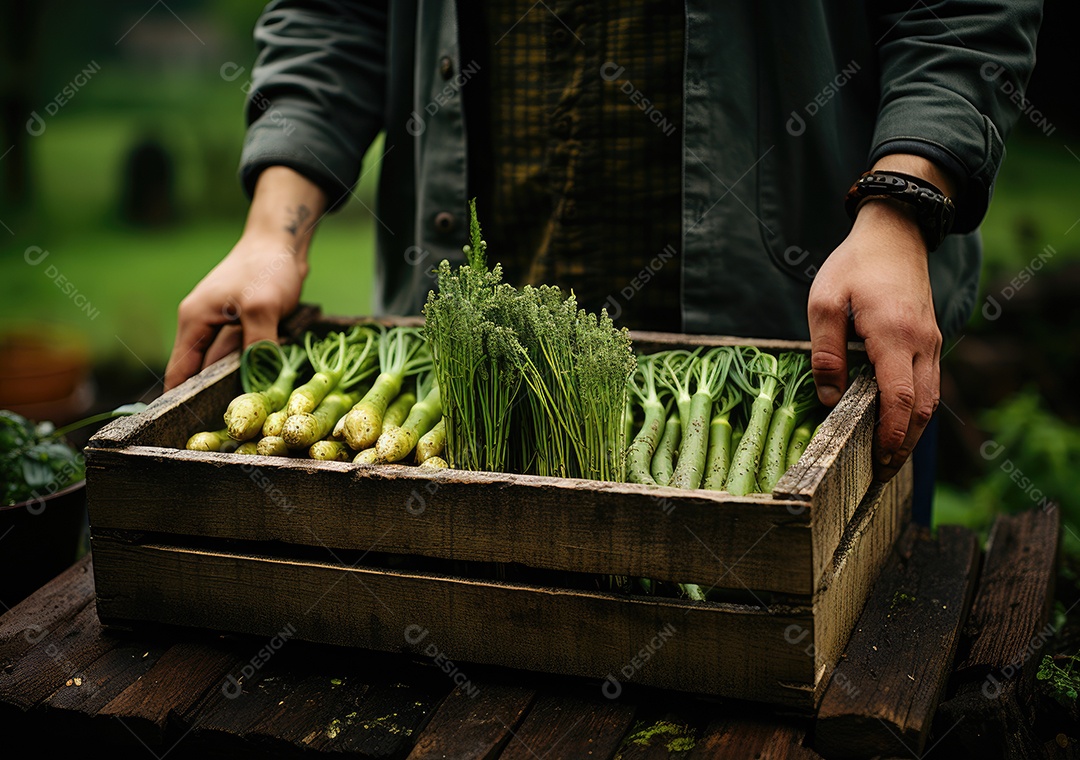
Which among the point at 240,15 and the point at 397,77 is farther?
the point at 240,15

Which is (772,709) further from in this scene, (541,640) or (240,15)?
(240,15)

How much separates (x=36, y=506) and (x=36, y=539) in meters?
0.10

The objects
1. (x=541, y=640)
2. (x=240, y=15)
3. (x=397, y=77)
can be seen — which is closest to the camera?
(x=541, y=640)

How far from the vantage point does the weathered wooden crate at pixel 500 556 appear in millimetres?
1537

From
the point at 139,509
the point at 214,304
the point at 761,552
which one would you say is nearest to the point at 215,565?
the point at 139,509

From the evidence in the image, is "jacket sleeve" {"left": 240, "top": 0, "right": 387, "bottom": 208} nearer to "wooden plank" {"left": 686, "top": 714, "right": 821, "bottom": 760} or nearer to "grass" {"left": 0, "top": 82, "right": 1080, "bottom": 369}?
"wooden plank" {"left": 686, "top": 714, "right": 821, "bottom": 760}

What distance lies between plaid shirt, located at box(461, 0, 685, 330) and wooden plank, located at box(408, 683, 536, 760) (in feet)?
4.32

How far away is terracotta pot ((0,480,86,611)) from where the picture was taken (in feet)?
6.75

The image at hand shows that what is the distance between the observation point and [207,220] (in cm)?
754

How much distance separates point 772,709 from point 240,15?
702 cm

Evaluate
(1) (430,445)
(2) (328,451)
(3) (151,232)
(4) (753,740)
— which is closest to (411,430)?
(1) (430,445)

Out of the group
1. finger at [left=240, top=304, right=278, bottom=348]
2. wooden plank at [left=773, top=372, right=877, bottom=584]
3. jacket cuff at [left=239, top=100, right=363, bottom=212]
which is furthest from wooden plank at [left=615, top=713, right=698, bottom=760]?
jacket cuff at [left=239, top=100, right=363, bottom=212]

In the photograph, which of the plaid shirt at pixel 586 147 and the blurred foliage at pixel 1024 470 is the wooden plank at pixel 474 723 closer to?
the plaid shirt at pixel 586 147

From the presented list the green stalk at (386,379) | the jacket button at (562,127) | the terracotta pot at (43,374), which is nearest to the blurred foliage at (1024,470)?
the jacket button at (562,127)
